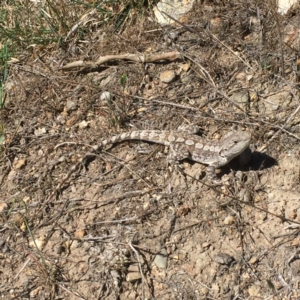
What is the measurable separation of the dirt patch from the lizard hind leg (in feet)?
0.27

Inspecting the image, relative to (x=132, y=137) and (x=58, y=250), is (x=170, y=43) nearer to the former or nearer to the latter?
(x=132, y=137)

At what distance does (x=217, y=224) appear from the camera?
4859mm

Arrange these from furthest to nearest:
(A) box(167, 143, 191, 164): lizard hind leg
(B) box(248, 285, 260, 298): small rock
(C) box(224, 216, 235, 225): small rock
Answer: (A) box(167, 143, 191, 164): lizard hind leg, (C) box(224, 216, 235, 225): small rock, (B) box(248, 285, 260, 298): small rock

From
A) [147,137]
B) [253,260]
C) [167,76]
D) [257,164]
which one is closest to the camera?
[253,260]

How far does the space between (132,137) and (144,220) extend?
3.52ft

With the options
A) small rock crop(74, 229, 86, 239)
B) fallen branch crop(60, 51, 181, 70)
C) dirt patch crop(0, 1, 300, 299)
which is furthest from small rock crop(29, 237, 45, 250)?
fallen branch crop(60, 51, 181, 70)

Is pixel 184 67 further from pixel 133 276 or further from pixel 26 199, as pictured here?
pixel 133 276

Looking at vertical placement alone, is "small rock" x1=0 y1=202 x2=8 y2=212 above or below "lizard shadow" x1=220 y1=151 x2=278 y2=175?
below

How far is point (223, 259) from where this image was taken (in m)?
4.61

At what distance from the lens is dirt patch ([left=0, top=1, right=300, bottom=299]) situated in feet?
15.4

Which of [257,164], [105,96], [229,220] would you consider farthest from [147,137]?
[229,220]

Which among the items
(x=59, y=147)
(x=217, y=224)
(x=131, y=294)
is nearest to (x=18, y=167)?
(x=59, y=147)

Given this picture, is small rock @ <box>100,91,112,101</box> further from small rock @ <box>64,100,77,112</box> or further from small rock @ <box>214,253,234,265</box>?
small rock @ <box>214,253,234,265</box>

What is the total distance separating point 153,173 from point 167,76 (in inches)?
56.4
